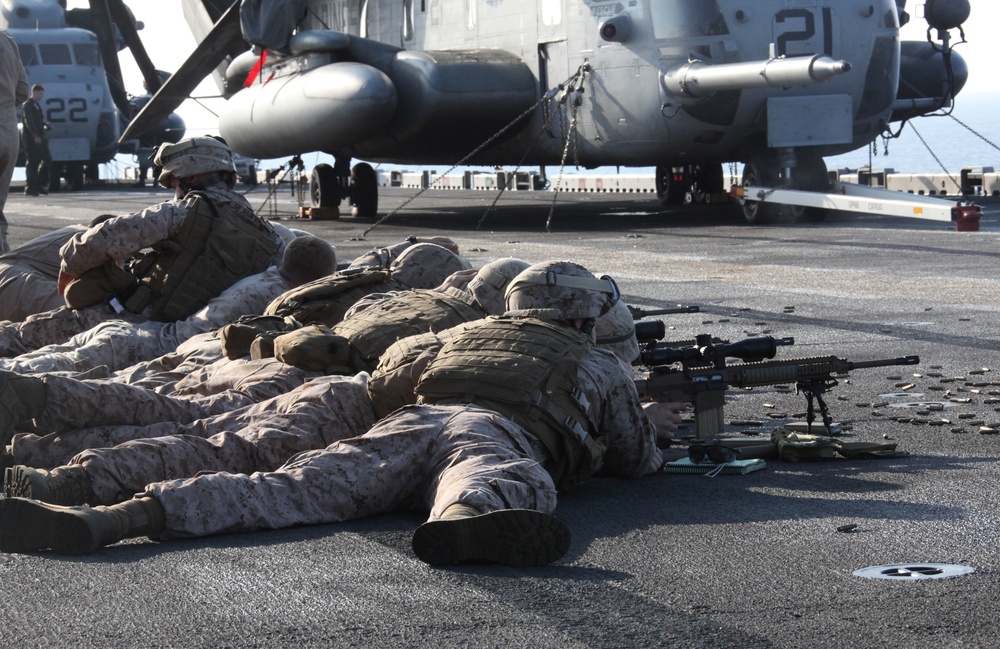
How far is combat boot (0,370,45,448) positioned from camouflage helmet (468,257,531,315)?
190cm

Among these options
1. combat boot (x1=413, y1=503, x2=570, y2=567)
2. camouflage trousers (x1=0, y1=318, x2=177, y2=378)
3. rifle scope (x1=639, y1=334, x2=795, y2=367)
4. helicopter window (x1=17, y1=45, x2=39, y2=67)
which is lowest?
combat boot (x1=413, y1=503, x2=570, y2=567)

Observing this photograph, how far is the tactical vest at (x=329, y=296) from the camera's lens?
6.74 m

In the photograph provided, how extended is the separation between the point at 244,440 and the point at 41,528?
0.97m

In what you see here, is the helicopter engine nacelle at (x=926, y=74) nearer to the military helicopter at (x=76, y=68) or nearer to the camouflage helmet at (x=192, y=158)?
the camouflage helmet at (x=192, y=158)

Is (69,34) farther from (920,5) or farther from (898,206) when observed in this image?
(898,206)

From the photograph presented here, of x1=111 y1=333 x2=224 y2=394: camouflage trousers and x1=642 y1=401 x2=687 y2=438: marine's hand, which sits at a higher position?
x1=111 y1=333 x2=224 y2=394: camouflage trousers

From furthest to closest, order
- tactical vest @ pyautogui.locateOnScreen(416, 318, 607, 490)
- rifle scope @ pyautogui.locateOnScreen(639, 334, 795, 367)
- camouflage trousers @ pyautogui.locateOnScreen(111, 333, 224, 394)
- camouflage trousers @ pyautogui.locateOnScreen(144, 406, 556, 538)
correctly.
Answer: camouflage trousers @ pyautogui.locateOnScreen(111, 333, 224, 394), rifle scope @ pyautogui.locateOnScreen(639, 334, 795, 367), tactical vest @ pyautogui.locateOnScreen(416, 318, 607, 490), camouflage trousers @ pyautogui.locateOnScreen(144, 406, 556, 538)

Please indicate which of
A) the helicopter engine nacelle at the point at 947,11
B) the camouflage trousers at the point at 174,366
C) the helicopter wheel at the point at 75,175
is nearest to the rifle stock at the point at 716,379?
the camouflage trousers at the point at 174,366

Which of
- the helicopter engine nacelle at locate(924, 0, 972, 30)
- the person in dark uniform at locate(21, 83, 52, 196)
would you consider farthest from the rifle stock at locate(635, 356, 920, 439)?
the person in dark uniform at locate(21, 83, 52, 196)

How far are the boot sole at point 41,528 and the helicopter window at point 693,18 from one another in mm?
14518

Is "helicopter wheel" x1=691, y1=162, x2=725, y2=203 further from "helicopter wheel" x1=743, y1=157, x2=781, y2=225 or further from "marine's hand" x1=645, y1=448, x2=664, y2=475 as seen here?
"marine's hand" x1=645, y1=448, x2=664, y2=475

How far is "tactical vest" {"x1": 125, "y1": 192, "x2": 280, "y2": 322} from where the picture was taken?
8047 mm

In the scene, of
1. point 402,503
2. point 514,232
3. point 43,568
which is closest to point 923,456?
point 402,503

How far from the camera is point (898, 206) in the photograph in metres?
16.6
